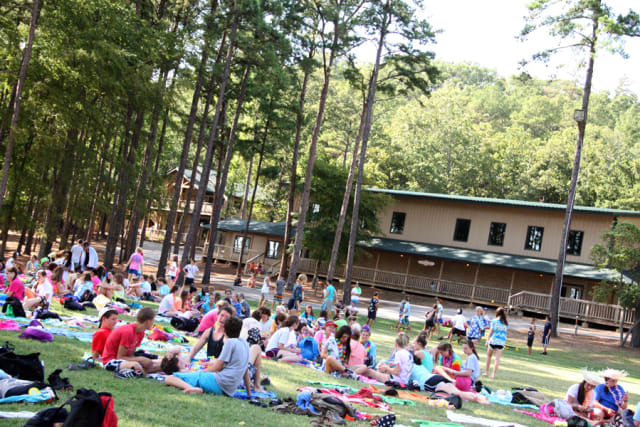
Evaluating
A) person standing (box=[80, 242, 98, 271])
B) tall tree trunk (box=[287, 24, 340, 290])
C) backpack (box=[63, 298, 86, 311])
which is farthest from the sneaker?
tall tree trunk (box=[287, 24, 340, 290])

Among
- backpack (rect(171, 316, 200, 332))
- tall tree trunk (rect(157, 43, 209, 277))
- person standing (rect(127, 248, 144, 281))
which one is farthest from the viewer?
tall tree trunk (rect(157, 43, 209, 277))

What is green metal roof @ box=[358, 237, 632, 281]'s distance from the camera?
32531 millimetres

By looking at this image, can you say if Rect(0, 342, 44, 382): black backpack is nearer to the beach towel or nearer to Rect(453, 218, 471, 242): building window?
the beach towel

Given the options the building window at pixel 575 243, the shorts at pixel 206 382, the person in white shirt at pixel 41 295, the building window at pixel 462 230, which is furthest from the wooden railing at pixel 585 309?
the shorts at pixel 206 382

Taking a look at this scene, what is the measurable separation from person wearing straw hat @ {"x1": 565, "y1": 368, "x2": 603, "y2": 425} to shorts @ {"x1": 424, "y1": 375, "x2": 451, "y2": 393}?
80.8 inches

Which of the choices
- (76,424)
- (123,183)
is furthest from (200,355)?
(123,183)

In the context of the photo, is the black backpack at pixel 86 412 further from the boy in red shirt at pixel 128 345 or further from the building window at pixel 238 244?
the building window at pixel 238 244

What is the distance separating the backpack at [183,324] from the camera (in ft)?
42.9

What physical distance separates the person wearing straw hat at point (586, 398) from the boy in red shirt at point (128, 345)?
659 cm

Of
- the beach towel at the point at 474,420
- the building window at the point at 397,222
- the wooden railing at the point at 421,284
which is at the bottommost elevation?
the beach towel at the point at 474,420

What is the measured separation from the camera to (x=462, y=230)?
3869 centimetres

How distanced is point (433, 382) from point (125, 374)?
5407 mm

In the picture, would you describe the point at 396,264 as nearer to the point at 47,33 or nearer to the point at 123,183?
the point at 123,183

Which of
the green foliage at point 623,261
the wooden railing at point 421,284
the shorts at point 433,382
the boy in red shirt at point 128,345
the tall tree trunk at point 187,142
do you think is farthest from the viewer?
the wooden railing at point 421,284
